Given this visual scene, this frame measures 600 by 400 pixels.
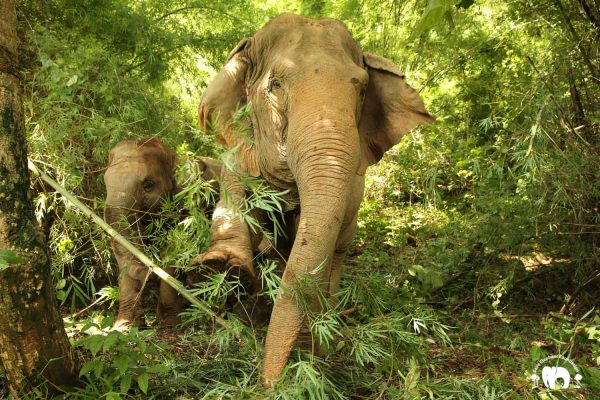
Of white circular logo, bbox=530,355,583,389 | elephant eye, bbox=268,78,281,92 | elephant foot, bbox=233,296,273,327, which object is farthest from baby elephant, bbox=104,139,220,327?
white circular logo, bbox=530,355,583,389

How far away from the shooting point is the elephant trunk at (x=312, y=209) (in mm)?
3467

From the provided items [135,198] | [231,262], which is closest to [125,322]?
[135,198]

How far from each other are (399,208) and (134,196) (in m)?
4.58

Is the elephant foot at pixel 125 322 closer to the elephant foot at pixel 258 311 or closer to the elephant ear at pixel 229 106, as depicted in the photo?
the elephant foot at pixel 258 311

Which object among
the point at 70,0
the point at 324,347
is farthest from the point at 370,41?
the point at 324,347

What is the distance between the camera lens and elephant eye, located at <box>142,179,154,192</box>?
232 inches

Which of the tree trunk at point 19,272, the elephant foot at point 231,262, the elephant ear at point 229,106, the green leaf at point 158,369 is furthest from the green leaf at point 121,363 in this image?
the elephant ear at point 229,106

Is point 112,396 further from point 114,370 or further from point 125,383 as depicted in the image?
point 114,370

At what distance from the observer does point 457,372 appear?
174 inches

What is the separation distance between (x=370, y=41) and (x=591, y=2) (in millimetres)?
4608

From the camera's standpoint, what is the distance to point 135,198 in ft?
18.7

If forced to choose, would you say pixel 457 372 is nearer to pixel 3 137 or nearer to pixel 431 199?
pixel 3 137

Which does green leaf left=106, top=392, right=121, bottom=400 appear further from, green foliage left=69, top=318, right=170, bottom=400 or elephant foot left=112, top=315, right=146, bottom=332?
elephant foot left=112, top=315, right=146, bottom=332

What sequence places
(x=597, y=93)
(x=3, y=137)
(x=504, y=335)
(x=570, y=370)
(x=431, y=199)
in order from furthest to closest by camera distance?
(x=431, y=199)
(x=597, y=93)
(x=504, y=335)
(x=570, y=370)
(x=3, y=137)
